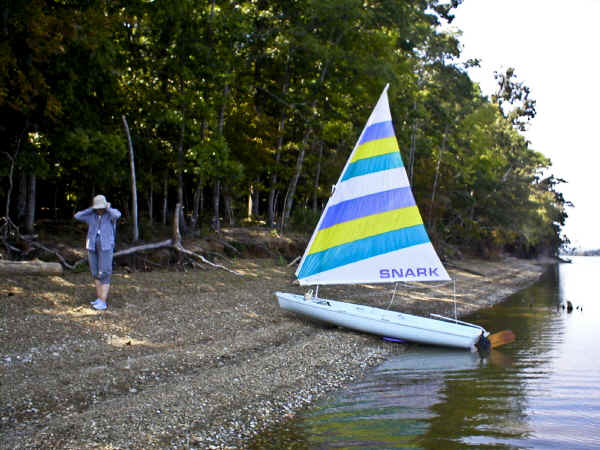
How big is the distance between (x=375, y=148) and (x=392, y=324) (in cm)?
424

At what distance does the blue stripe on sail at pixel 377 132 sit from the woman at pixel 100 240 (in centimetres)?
611

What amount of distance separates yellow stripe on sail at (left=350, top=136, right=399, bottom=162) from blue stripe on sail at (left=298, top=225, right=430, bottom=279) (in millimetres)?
1955

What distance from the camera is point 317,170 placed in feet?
91.6

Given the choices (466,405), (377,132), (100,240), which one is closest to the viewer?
(466,405)

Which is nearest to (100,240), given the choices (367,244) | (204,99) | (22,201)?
(367,244)

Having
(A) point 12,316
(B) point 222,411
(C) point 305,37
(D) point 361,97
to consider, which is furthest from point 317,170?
(B) point 222,411

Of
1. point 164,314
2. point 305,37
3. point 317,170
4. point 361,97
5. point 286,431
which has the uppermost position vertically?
point 305,37

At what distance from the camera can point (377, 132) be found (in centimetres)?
1308

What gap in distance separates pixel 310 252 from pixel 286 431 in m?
6.20

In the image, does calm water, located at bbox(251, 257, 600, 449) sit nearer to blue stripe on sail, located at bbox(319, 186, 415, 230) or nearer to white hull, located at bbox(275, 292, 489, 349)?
white hull, located at bbox(275, 292, 489, 349)

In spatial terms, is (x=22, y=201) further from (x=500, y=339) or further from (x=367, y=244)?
(x=500, y=339)

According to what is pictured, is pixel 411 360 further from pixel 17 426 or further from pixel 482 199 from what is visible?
pixel 482 199

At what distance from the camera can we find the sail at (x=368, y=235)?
12.5 metres

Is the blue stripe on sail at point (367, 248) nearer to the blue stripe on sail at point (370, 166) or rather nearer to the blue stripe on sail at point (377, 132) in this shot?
the blue stripe on sail at point (370, 166)
